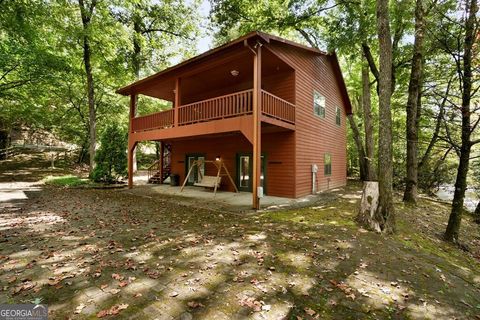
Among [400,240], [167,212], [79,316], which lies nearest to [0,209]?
[167,212]

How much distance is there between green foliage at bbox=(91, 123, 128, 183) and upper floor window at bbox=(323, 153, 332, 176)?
40.2 feet

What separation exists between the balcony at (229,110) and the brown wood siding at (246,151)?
1222mm

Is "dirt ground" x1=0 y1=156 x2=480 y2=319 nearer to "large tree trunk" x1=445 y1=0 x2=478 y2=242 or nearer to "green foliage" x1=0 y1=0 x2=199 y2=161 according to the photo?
"large tree trunk" x1=445 y1=0 x2=478 y2=242

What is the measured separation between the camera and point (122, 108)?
21688mm

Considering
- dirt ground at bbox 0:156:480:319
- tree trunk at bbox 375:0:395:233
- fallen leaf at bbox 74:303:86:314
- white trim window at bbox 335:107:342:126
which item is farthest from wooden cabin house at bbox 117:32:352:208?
fallen leaf at bbox 74:303:86:314

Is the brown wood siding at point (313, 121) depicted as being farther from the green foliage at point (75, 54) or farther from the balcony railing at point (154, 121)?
the green foliage at point (75, 54)

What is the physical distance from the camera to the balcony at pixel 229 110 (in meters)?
8.60

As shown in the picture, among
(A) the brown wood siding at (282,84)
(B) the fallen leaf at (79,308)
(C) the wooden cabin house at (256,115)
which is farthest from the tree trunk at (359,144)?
(B) the fallen leaf at (79,308)

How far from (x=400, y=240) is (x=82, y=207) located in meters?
9.57

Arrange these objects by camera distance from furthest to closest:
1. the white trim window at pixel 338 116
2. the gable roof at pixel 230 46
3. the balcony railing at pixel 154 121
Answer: the white trim window at pixel 338 116 → the balcony railing at pixel 154 121 → the gable roof at pixel 230 46

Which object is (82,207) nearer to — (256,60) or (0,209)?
(0,209)

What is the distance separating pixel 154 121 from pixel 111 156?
455 cm

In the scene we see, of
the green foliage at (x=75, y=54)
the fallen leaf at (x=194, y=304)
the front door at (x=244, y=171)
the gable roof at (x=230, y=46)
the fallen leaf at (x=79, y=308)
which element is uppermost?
the green foliage at (x=75, y=54)

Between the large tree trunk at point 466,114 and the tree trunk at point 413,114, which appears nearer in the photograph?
the large tree trunk at point 466,114
